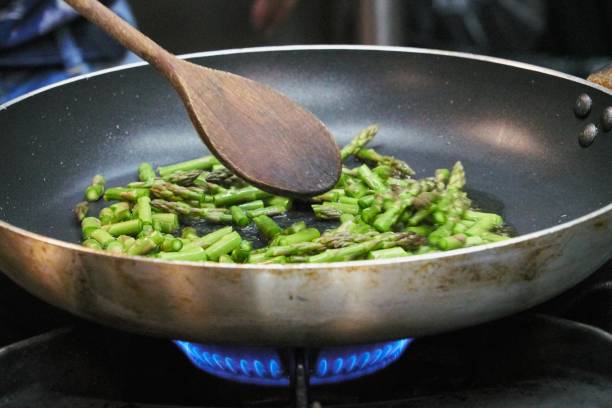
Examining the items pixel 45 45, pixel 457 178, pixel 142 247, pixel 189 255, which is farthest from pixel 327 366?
pixel 45 45

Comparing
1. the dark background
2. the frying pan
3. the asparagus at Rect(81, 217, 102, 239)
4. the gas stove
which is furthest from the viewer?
the dark background

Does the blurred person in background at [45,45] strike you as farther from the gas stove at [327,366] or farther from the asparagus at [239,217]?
the gas stove at [327,366]

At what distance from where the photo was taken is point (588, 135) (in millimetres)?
1879

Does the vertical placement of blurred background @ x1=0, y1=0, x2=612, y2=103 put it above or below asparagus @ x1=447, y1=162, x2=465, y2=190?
above

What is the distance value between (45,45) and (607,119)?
173 centimetres

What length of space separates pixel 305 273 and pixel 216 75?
0.84m

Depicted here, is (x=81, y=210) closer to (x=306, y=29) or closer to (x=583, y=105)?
(x=583, y=105)

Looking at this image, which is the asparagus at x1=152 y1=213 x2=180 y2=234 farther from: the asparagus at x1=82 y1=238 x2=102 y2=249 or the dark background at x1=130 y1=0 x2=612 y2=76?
the dark background at x1=130 y1=0 x2=612 y2=76

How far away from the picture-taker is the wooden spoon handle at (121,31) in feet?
5.38

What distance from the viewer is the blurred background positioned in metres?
2.54

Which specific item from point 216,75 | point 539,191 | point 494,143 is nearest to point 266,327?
point 216,75

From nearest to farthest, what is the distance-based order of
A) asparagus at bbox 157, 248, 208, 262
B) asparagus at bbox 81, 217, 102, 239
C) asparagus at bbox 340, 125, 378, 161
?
1. asparagus at bbox 157, 248, 208, 262
2. asparagus at bbox 81, 217, 102, 239
3. asparagus at bbox 340, 125, 378, 161

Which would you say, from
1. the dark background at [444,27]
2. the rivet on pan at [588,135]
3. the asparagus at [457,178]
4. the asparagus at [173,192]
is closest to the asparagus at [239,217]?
the asparagus at [173,192]

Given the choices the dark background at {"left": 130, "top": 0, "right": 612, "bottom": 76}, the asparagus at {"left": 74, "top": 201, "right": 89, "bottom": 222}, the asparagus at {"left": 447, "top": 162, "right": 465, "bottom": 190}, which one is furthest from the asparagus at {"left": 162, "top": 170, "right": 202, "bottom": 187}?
the dark background at {"left": 130, "top": 0, "right": 612, "bottom": 76}
